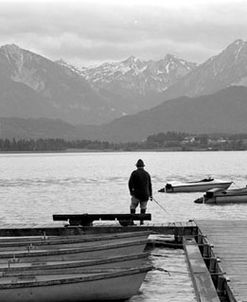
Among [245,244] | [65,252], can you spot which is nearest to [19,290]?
[65,252]

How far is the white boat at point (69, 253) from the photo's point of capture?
1597cm

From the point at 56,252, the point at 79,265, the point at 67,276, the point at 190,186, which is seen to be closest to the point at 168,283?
the point at 56,252

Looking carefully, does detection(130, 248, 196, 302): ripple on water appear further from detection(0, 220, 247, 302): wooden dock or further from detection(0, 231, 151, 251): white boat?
detection(0, 231, 151, 251): white boat

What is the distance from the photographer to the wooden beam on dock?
13.6 m

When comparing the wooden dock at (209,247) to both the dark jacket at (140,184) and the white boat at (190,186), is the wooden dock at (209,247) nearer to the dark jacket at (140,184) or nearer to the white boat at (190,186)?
the dark jacket at (140,184)

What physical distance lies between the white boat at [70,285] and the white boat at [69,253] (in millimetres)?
1292

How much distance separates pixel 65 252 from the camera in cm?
1614

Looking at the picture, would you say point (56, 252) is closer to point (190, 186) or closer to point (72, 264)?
point (72, 264)

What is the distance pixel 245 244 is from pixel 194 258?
3081mm

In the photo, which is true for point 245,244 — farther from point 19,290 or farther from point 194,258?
point 19,290

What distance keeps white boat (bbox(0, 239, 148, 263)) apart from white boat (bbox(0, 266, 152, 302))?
129cm

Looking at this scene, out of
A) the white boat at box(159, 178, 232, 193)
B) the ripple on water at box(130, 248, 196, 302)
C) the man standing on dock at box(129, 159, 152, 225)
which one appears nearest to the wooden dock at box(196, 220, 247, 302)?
the ripple on water at box(130, 248, 196, 302)

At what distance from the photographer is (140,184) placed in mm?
26141

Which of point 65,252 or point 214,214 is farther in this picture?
point 214,214
